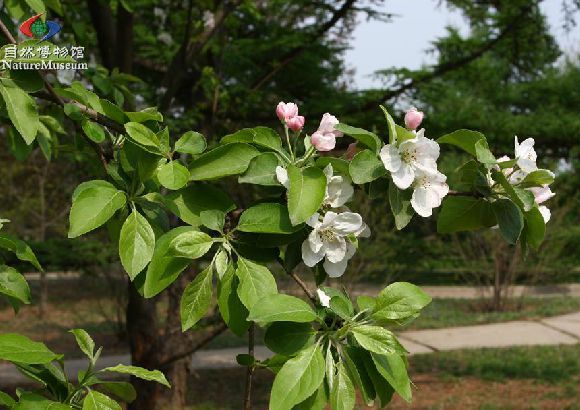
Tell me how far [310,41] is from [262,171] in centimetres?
470

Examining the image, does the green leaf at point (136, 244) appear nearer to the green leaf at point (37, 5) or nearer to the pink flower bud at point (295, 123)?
the pink flower bud at point (295, 123)

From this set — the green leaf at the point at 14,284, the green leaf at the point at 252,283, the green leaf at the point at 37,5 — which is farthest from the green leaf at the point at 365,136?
the green leaf at the point at 37,5

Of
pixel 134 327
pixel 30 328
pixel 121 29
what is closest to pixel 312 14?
pixel 121 29

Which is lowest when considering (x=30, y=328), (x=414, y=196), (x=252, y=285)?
(x=30, y=328)

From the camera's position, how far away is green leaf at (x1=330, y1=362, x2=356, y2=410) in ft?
3.54

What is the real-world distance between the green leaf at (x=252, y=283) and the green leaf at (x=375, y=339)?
138 mm

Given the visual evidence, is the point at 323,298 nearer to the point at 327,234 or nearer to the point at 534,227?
the point at 327,234

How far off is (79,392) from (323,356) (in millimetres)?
477

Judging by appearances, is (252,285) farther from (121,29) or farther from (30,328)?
(30,328)

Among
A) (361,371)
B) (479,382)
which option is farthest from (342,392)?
(479,382)

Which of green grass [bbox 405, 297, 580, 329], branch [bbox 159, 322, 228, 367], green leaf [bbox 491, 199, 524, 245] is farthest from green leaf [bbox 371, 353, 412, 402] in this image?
green grass [bbox 405, 297, 580, 329]

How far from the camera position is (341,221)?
46.3 inches

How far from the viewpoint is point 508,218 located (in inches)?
47.6

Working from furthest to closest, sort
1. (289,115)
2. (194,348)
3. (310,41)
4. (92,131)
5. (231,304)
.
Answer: (310,41)
(194,348)
(92,131)
(289,115)
(231,304)
